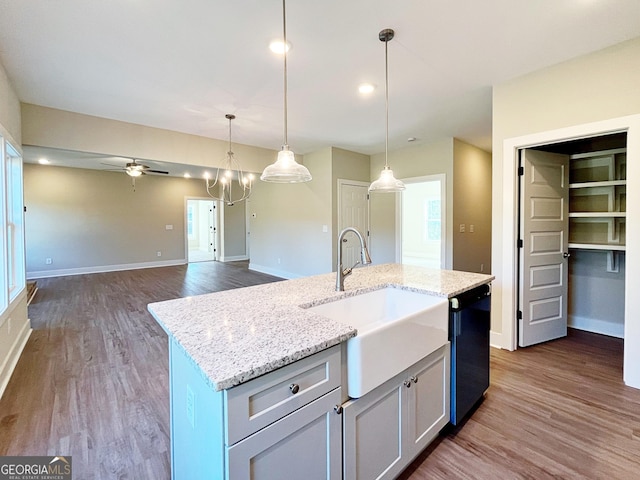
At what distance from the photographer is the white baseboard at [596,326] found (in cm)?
332

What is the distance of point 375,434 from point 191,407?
0.78 meters

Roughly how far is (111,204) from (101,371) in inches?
252

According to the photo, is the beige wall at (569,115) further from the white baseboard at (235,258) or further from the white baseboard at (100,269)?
the white baseboard at (100,269)

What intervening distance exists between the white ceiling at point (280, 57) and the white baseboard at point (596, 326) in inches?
112

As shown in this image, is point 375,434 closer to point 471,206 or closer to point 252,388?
point 252,388

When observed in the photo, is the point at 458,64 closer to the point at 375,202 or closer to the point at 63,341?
the point at 375,202

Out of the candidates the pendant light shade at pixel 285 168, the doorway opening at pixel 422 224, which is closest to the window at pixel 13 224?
the pendant light shade at pixel 285 168

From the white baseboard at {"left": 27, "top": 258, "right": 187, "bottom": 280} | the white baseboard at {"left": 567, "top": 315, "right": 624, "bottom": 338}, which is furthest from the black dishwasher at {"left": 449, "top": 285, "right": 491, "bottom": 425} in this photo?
the white baseboard at {"left": 27, "top": 258, "right": 187, "bottom": 280}

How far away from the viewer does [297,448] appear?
102 cm

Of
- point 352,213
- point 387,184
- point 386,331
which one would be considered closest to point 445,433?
point 386,331

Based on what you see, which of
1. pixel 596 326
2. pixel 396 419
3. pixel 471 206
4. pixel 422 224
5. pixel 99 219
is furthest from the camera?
pixel 422 224

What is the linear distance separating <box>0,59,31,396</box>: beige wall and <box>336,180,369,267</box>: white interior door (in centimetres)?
440

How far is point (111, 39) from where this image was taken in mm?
2260

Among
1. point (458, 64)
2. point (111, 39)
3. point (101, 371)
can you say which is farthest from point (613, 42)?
point (101, 371)
